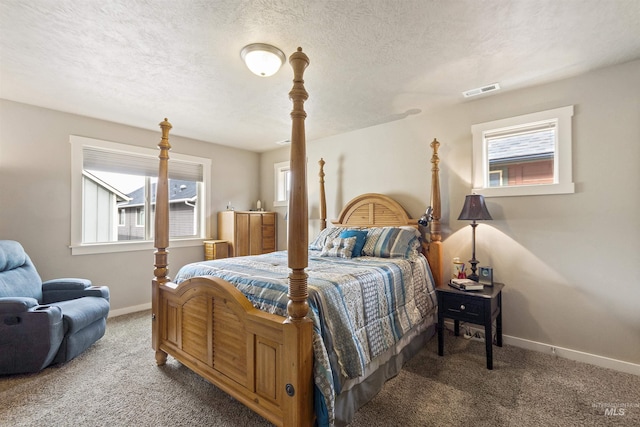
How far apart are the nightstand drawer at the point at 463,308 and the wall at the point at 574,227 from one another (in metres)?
0.71

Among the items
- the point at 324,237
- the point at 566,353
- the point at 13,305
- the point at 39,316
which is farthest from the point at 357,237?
the point at 13,305

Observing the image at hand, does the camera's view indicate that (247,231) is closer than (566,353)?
No

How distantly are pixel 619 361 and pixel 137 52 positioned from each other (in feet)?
15.0

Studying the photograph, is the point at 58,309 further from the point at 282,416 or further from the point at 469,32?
the point at 469,32

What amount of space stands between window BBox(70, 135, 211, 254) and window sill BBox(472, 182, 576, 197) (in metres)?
4.03

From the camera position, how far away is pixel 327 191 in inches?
176

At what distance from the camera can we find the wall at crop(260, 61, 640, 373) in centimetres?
238

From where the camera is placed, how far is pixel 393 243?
306 centimetres

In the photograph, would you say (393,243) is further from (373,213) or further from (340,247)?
(373,213)

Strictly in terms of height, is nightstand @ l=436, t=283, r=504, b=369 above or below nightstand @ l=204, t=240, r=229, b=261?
below

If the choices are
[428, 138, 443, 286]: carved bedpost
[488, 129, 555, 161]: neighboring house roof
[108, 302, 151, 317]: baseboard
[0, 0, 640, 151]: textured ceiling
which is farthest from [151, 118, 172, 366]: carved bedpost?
[488, 129, 555, 161]: neighboring house roof

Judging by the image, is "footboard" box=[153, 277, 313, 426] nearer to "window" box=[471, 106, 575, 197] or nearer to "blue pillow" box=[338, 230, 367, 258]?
"blue pillow" box=[338, 230, 367, 258]

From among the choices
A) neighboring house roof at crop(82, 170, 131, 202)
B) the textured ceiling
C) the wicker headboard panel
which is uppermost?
the textured ceiling

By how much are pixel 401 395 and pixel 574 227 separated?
2.13m
